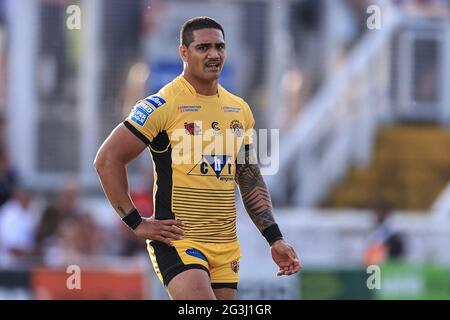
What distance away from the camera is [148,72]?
59.8 feet

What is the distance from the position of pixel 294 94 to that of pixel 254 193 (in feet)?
37.8

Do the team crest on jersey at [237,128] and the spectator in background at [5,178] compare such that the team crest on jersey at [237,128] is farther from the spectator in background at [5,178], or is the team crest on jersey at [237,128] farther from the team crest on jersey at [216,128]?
the spectator in background at [5,178]

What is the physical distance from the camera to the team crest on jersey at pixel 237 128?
329 inches

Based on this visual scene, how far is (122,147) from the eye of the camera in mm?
8070

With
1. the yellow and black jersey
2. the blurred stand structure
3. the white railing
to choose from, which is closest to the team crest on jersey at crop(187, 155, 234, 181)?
the yellow and black jersey

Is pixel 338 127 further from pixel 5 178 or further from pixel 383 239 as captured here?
pixel 5 178

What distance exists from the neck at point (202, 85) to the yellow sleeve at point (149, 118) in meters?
0.25

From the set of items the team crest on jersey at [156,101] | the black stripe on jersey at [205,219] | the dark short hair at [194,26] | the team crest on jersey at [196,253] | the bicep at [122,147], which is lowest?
the team crest on jersey at [196,253]

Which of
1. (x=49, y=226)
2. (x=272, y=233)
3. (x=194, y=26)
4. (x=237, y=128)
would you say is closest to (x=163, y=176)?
(x=237, y=128)

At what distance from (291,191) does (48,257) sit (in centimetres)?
492

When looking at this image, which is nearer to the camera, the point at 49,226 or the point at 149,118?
the point at 149,118

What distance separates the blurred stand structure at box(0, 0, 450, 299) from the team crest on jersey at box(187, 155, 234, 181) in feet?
27.9

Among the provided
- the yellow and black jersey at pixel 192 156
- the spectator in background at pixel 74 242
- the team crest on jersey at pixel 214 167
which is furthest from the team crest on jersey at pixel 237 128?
the spectator in background at pixel 74 242
